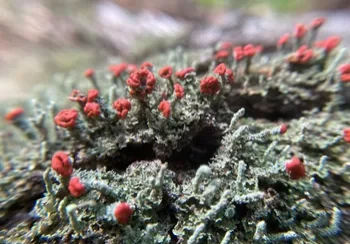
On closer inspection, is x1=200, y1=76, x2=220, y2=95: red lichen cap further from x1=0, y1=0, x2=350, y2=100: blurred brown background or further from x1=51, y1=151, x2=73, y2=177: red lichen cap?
x1=0, y1=0, x2=350, y2=100: blurred brown background

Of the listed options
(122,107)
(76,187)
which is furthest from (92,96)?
(76,187)

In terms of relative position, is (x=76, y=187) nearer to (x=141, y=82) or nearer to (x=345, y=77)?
(x=141, y=82)

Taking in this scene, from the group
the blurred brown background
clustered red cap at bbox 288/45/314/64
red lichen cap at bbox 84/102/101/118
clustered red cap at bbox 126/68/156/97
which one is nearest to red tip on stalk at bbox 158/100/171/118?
clustered red cap at bbox 126/68/156/97

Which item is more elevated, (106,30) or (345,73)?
(106,30)

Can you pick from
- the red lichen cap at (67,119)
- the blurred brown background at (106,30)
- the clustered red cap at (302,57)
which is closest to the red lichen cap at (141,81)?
the red lichen cap at (67,119)

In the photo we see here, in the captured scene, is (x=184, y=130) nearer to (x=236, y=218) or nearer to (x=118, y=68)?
(x=236, y=218)
